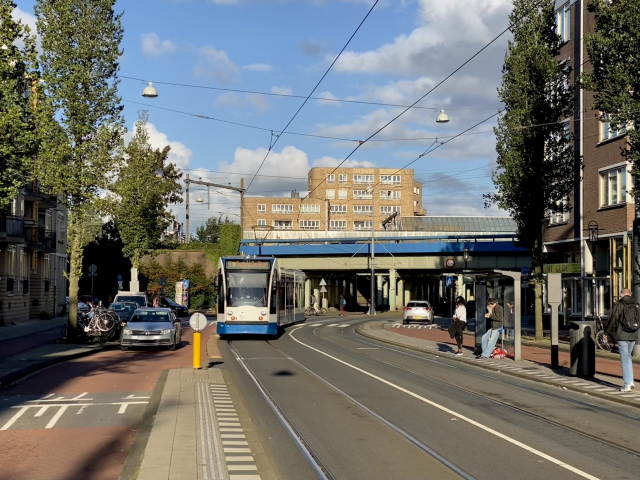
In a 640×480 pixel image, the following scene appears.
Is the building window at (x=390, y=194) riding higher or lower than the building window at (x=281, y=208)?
higher

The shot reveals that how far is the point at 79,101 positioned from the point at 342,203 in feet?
317

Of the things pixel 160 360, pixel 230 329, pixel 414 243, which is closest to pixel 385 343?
pixel 230 329

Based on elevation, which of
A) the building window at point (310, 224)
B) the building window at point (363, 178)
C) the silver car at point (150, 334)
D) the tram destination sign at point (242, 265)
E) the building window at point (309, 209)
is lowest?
the silver car at point (150, 334)

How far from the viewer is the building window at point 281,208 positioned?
122 meters

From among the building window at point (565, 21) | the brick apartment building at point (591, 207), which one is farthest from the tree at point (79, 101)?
the building window at point (565, 21)

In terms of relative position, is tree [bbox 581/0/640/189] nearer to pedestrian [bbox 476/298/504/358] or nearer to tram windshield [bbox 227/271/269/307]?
pedestrian [bbox 476/298/504/358]

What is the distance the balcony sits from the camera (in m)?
41.9

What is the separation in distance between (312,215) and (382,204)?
11.2m

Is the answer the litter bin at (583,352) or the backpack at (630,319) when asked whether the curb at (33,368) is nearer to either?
the litter bin at (583,352)

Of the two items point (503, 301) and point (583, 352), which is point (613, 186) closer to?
point (503, 301)

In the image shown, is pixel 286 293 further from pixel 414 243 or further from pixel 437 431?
pixel 414 243

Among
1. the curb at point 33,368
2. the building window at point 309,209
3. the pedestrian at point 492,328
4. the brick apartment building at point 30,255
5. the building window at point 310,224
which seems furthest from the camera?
the building window at point 309,209

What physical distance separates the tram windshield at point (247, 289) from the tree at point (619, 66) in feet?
48.3

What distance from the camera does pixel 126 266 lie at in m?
71.7
